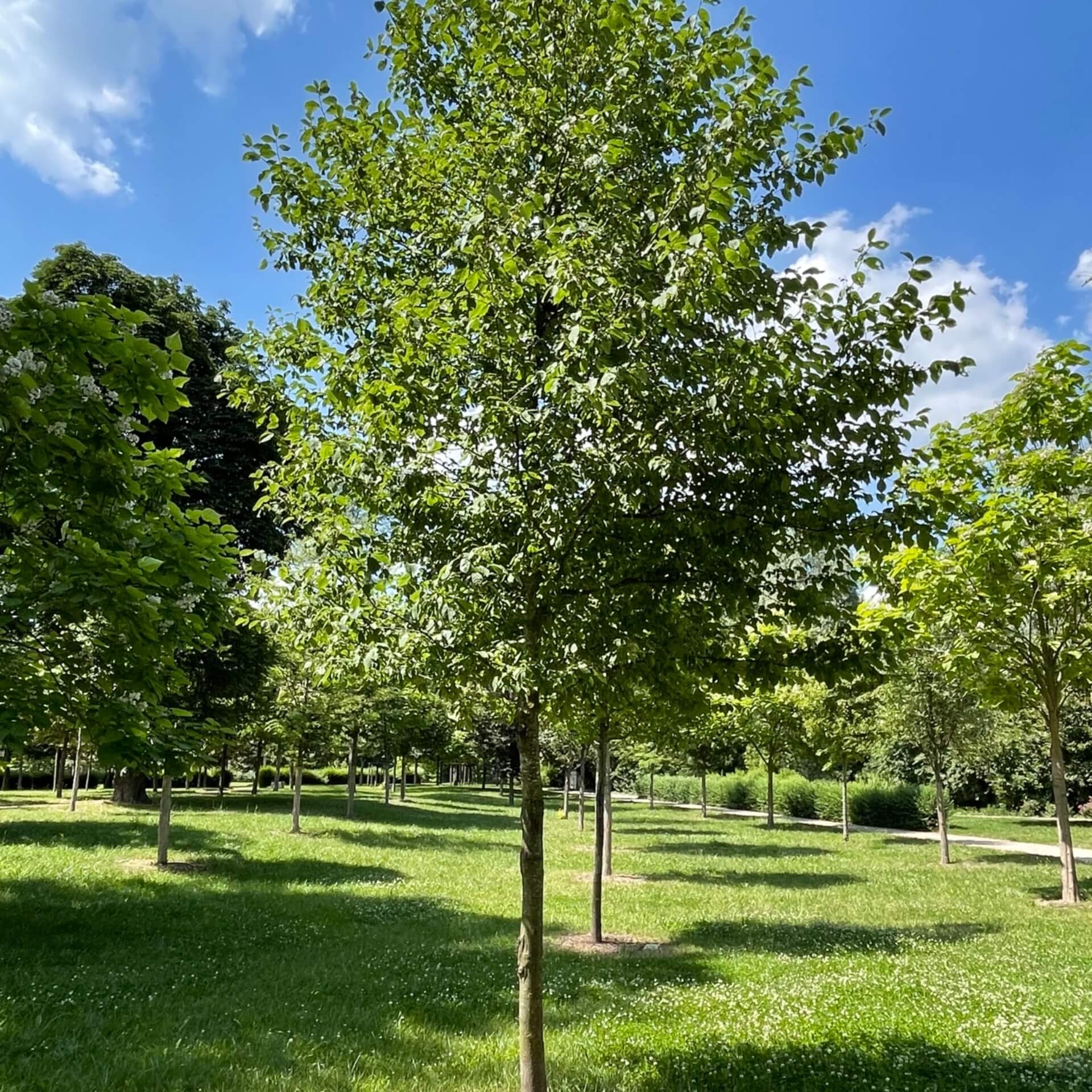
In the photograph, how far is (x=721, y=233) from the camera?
14.5 feet

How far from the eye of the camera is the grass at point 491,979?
5.29m

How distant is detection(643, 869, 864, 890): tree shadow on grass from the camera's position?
1533cm

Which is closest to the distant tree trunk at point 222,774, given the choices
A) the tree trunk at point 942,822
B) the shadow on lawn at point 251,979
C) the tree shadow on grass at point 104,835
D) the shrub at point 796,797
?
the tree shadow on grass at point 104,835

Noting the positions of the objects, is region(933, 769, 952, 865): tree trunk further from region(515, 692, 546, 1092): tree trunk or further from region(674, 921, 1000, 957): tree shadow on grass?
region(515, 692, 546, 1092): tree trunk

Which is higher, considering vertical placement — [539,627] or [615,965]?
[539,627]

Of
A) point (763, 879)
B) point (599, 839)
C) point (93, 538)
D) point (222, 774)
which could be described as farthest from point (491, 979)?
point (222, 774)

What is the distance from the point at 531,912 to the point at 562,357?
3112 millimetres

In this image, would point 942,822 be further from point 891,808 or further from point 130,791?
point 130,791

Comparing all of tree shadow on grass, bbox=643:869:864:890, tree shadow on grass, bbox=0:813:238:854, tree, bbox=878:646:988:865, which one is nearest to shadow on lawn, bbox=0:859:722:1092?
tree shadow on grass, bbox=0:813:238:854

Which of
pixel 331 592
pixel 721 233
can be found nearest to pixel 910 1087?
pixel 331 592

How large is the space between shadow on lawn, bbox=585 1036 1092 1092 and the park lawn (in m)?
22.8

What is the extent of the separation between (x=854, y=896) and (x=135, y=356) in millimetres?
14241

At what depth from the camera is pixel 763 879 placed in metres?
16.3

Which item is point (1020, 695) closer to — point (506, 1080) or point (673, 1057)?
point (673, 1057)
